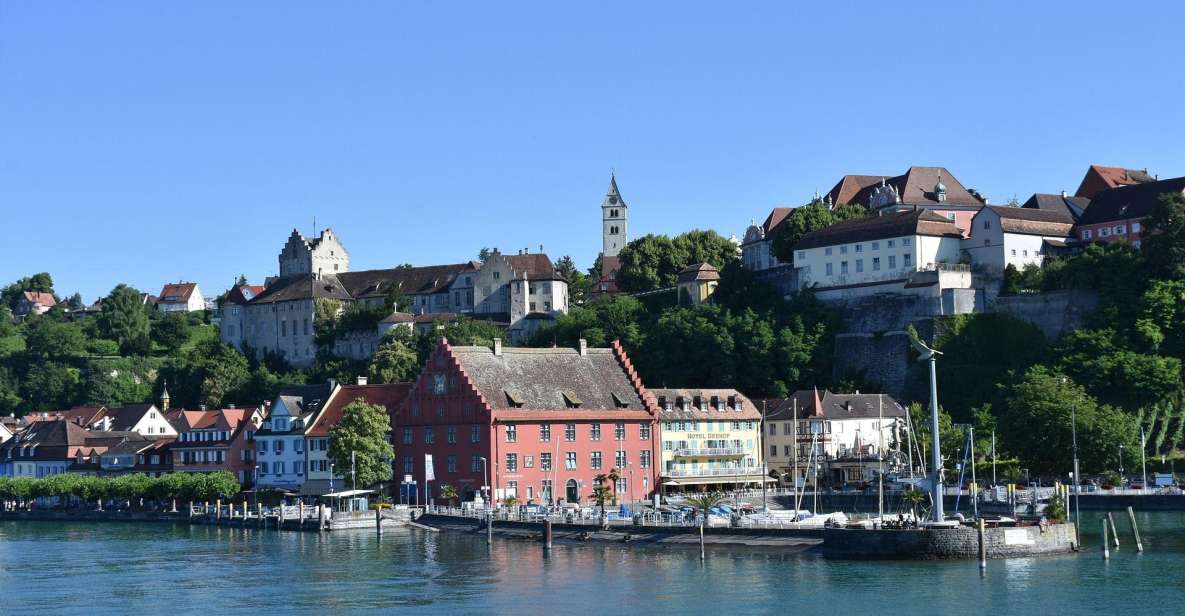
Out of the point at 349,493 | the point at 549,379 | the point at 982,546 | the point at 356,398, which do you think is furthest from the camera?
the point at 356,398

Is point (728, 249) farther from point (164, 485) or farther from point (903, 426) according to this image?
point (164, 485)

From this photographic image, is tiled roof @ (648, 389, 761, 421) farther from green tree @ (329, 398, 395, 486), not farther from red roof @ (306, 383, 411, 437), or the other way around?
green tree @ (329, 398, 395, 486)

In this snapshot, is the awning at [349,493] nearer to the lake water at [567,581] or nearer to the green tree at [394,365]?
the lake water at [567,581]

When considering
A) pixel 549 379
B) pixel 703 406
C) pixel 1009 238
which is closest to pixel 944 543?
pixel 549 379

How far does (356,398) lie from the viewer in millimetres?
108625

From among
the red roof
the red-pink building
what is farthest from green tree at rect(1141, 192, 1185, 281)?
the red roof

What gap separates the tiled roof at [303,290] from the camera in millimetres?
164500

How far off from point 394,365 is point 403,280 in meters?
37.8

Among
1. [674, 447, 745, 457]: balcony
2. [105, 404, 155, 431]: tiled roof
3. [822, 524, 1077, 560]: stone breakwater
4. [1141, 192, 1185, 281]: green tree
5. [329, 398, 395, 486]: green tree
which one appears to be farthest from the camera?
[105, 404, 155, 431]: tiled roof

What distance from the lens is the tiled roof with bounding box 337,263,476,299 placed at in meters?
166

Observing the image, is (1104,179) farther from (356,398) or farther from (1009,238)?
(356,398)

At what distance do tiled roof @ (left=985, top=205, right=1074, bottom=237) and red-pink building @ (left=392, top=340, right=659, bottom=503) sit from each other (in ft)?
123

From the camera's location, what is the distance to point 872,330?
12631 cm

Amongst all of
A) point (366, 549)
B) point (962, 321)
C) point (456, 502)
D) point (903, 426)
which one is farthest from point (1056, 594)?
point (962, 321)
